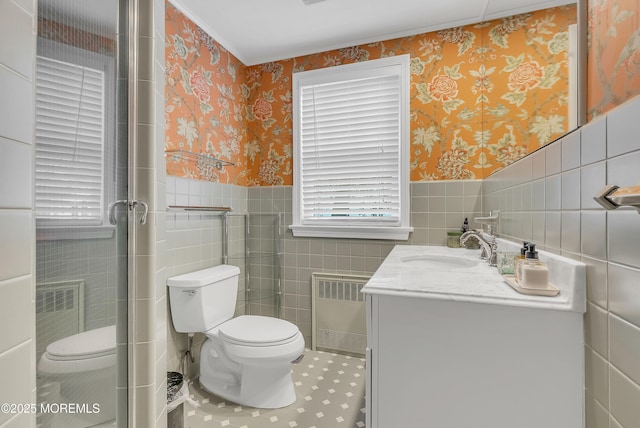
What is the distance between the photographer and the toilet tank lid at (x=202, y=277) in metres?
1.73

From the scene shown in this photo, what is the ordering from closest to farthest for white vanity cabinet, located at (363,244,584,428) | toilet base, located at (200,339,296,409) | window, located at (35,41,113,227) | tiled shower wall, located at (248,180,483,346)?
window, located at (35,41,113,227) → white vanity cabinet, located at (363,244,584,428) → toilet base, located at (200,339,296,409) → tiled shower wall, located at (248,180,483,346)

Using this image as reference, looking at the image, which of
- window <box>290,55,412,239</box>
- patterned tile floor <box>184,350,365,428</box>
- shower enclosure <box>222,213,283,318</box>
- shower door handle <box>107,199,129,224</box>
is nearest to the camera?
shower door handle <box>107,199,129,224</box>

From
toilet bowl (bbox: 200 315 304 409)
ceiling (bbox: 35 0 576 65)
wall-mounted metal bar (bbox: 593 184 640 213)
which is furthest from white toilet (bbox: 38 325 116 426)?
ceiling (bbox: 35 0 576 65)

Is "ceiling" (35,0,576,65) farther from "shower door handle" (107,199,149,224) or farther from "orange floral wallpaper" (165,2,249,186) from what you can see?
"shower door handle" (107,199,149,224)

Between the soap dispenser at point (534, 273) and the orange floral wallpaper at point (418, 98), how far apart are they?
782mm

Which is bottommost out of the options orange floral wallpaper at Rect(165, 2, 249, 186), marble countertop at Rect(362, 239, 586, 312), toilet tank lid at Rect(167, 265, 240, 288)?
toilet tank lid at Rect(167, 265, 240, 288)

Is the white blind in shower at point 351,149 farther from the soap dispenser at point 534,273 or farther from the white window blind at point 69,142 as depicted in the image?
the white window blind at point 69,142

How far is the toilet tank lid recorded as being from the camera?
1732 mm

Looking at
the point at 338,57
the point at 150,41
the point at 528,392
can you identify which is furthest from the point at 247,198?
the point at 528,392

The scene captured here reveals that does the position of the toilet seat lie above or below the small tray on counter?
below

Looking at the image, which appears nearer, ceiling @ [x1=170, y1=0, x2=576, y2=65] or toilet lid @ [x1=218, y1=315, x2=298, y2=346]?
toilet lid @ [x1=218, y1=315, x2=298, y2=346]

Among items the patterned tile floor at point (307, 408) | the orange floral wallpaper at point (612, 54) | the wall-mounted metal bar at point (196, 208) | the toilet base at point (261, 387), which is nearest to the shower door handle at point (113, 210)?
the wall-mounted metal bar at point (196, 208)

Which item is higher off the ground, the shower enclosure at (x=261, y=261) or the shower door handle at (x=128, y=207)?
the shower door handle at (x=128, y=207)

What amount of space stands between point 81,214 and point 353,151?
185 cm
